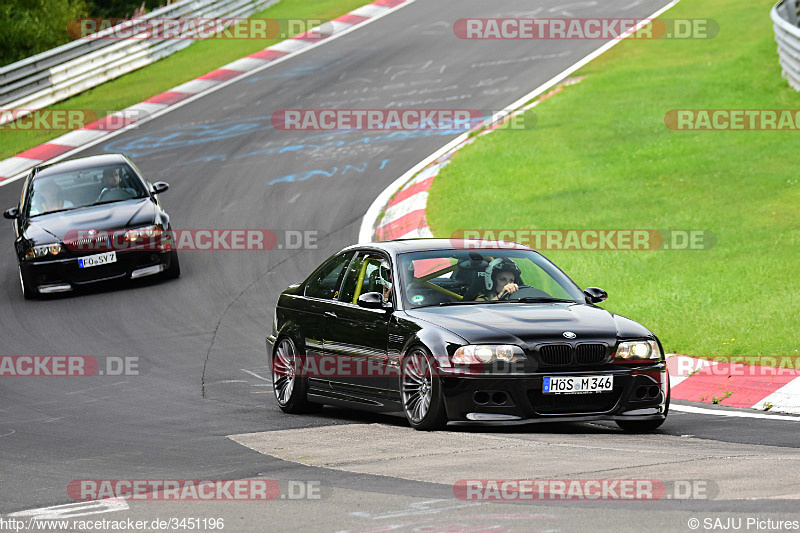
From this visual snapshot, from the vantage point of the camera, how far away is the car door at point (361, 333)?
9.53 meters

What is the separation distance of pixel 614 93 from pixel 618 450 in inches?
658

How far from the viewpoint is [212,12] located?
3203 centimetres

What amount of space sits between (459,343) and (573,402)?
0.88 meters

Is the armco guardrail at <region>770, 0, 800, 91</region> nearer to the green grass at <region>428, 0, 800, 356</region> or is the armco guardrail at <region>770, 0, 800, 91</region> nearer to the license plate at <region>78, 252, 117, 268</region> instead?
the green grass at <region>428, 0, 800, 356</region>

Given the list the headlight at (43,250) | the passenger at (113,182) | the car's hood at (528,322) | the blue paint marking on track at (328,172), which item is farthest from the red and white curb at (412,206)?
the car's hood at (528,322)

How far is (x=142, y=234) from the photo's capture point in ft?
53.2

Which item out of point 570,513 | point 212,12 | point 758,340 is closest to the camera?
point 570,513

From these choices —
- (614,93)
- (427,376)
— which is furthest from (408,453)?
(614,93)

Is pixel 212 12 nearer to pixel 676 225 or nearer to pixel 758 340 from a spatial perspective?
pixel 676 225

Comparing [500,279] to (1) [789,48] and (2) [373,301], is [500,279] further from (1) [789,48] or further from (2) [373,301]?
(1) [789,48]

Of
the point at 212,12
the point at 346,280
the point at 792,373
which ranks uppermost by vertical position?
the point at 212,12

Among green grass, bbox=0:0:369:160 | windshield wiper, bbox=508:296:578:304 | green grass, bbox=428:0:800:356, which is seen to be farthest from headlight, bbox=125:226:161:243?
green grass, bbox=0:0:369:160

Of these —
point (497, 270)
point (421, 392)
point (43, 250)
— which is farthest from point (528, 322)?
point (43, 250)

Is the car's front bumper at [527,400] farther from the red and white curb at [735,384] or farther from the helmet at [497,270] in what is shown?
the red and white curb at [735,384]
